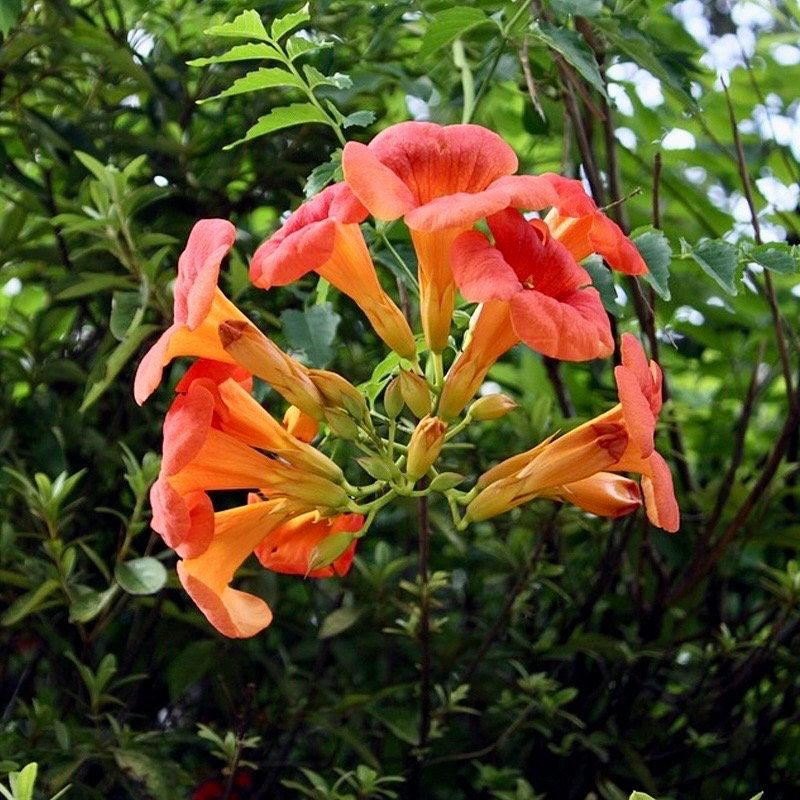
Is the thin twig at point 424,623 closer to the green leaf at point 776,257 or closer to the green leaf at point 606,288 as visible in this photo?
the green leaf at point 606,288

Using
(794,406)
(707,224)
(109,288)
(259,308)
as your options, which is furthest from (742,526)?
(109,288)

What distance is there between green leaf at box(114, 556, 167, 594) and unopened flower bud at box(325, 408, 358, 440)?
594 millimetres

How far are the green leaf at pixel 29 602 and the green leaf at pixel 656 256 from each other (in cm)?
107

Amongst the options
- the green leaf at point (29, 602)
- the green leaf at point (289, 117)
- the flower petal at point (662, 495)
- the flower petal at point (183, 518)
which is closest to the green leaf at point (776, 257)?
the flower petal at point (662, 495)

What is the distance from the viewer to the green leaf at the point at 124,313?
6.52 feet

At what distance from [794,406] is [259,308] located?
1079 mm

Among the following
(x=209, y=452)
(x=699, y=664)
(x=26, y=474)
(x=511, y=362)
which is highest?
(x=209, y=452)

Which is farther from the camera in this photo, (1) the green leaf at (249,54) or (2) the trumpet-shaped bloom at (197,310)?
(1) the green leaf at (249,54)

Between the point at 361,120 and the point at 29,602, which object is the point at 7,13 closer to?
the point at 361,120

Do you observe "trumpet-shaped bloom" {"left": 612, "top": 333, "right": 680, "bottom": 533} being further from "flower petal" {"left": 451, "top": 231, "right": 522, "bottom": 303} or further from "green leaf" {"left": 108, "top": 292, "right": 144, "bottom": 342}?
"green leaf" {"left": 108, "top": 292, "right": 144, "bottom": 342}

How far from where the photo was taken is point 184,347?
4.67ft

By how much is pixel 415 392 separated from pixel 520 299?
8.7 inches

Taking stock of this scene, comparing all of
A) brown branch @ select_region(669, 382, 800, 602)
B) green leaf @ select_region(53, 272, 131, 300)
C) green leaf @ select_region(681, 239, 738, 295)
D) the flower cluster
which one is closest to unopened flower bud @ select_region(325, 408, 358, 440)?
the flower cluster

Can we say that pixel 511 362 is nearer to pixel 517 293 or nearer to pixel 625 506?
pixel 625 506
